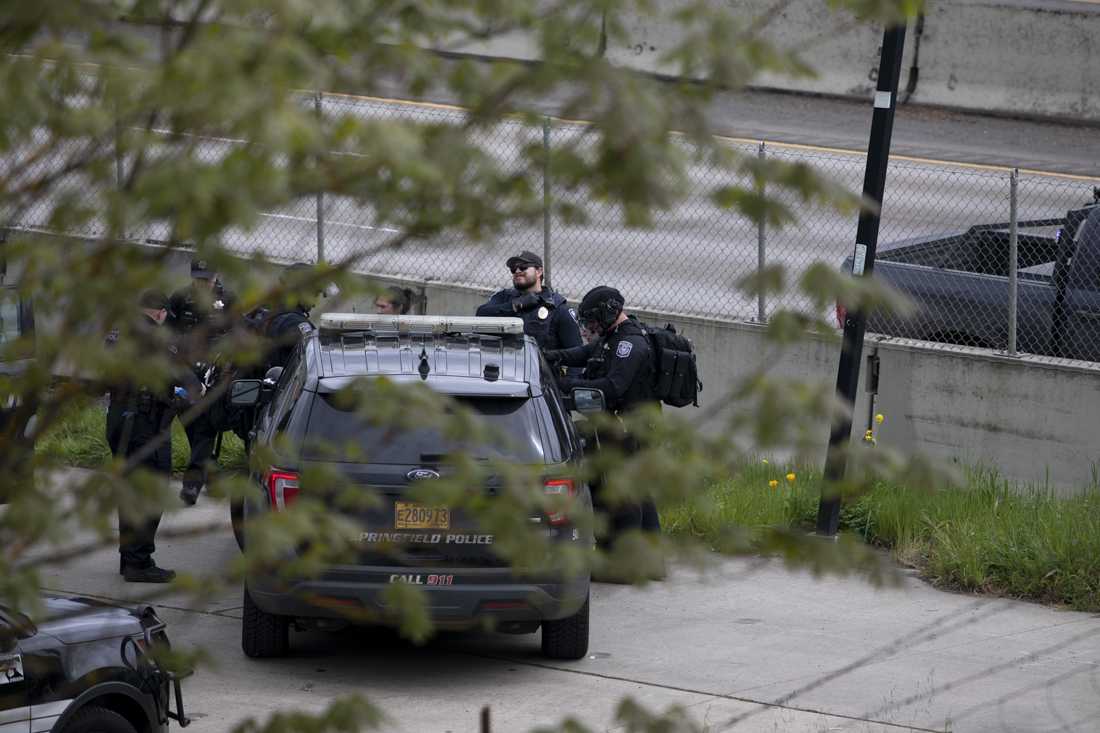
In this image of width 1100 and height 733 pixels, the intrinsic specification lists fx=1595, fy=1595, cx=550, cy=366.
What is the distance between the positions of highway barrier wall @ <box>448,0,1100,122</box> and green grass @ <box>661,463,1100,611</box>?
561 inches

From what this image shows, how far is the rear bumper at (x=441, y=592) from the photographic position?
24.8 feet

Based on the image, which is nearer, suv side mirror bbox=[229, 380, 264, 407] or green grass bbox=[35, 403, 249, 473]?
suv side mirror bbox=[229, 380, 264, 407]

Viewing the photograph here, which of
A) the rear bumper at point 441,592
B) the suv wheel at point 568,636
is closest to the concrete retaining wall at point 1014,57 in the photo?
the suv wheel at point 568,636

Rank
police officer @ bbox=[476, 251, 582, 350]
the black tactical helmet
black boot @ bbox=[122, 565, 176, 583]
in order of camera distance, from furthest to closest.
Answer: police officer @ bbox=[476, 251, 582, 350], the black tactical helmet, black boot @ bbox=[122, 565, 176, 583]

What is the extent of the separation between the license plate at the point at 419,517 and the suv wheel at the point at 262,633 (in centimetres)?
110

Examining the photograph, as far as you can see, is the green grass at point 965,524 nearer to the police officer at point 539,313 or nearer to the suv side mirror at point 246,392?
the suv side mirror at point 246,392

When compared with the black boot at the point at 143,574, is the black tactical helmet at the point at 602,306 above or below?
above

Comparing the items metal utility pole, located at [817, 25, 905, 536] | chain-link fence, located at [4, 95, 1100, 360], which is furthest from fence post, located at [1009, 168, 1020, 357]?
metal utility pole, located at [817, 25, 905, 536]

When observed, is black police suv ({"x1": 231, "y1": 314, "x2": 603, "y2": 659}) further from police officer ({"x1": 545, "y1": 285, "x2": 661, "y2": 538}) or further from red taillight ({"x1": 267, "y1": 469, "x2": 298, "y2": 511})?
police officer ({"x1": 545, "y1": 285, "x2": 661, "y2": 538})

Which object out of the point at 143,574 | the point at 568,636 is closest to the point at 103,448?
the point at 143,574

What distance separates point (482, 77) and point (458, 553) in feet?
16.2

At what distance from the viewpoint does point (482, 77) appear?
290 cm

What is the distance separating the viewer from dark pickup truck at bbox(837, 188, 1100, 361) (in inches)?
475

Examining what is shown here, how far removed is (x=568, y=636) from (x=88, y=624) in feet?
9.93
